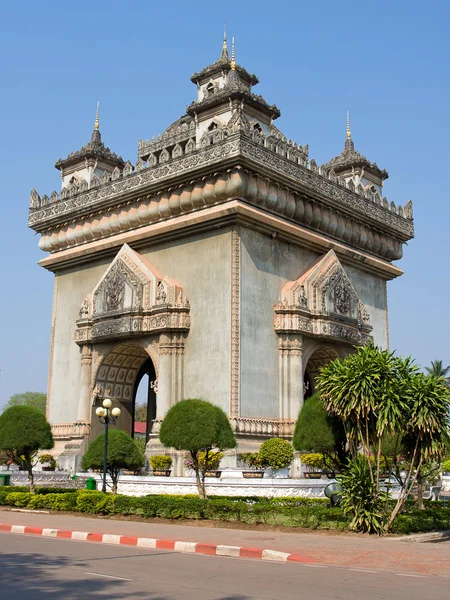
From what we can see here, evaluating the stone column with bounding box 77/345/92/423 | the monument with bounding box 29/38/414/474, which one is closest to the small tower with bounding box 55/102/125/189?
the monument with bounding box 29/38/414/474

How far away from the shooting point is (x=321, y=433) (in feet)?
59.6

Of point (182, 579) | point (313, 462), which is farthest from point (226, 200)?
point (182, 579)

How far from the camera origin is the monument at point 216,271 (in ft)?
80.7

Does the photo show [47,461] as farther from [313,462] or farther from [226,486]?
[313,462]

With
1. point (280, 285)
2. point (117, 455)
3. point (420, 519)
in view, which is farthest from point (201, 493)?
point (280, 285)

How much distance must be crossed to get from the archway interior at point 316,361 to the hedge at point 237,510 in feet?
33.4

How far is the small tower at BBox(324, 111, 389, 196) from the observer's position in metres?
33.6

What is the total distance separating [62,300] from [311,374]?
11221 mm

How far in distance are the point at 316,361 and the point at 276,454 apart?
736cm

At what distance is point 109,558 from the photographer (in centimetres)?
1066

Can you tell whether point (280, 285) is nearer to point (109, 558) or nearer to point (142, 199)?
point (142, 199)

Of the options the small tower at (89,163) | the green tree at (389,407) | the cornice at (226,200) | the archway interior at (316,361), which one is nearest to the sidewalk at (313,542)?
the green tree at (389,407)

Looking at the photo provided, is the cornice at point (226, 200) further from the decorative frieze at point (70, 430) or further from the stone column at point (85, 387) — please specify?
the decorative frieze at point (70, 430)

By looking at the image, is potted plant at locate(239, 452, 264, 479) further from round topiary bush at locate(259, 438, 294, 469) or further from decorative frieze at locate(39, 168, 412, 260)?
decorative frieze at locate(39, 168, 412, 260)
